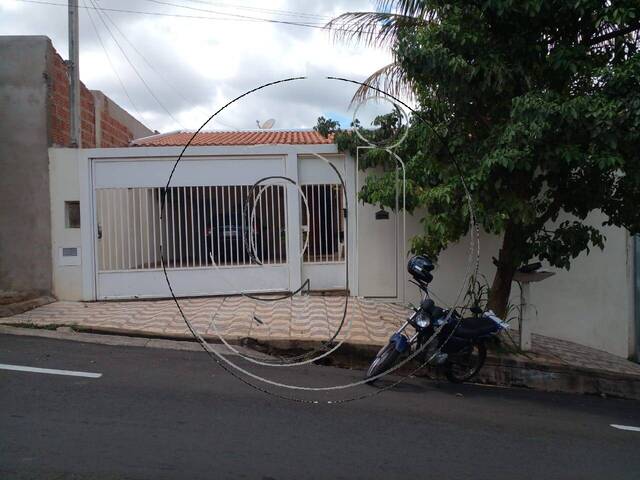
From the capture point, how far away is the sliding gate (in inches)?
383

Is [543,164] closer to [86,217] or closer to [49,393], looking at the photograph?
[49,393]

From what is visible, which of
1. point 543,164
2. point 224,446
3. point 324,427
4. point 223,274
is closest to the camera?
point 224,446

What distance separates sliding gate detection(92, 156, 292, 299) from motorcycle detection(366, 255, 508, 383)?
396cm

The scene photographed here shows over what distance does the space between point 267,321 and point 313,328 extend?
74 centimetres

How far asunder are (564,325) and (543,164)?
456 centimetres

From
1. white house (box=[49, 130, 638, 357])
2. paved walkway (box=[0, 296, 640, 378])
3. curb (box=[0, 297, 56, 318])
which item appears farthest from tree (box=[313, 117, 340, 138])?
curb (box=[0, 297, 56, 318])

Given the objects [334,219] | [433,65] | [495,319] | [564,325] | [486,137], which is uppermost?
[433,65]

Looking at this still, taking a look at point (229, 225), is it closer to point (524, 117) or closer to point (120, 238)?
point (120, 238)

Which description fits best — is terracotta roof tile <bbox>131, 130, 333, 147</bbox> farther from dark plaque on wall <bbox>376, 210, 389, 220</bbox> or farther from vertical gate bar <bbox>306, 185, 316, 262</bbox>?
dark plaque on wall <bbox>376, 210, 389, 220</bbox>

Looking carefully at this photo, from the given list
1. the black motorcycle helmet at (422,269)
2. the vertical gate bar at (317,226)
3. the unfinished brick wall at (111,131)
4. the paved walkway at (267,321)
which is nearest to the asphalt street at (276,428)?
the paved walkway at (267,321)

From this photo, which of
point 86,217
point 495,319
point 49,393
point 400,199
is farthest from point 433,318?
point 86,217

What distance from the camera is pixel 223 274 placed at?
32.3 feet

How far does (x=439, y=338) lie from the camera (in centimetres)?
630

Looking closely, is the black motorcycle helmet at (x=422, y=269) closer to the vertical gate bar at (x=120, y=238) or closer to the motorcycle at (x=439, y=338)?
the motorcycle at (x=439, y=338)
